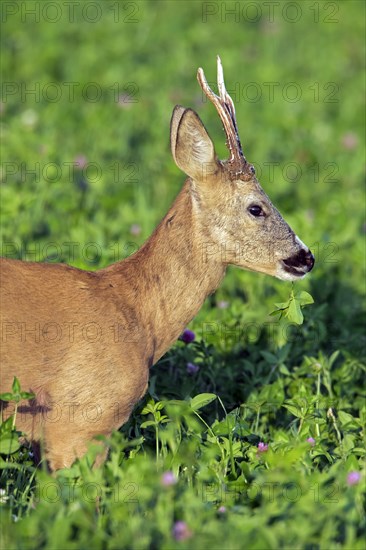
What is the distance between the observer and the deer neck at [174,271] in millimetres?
4754

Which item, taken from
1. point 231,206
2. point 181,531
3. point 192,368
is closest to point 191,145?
point 231,206

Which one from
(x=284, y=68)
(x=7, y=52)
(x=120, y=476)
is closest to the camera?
(x=120, y=476)

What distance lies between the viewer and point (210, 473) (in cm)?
420

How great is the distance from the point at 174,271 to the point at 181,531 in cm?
150

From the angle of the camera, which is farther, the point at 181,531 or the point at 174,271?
the point at 174,271

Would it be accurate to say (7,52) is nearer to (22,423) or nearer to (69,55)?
(69,55)

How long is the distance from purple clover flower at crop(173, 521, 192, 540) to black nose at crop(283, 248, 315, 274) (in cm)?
162

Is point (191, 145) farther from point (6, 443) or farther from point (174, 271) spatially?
point (6, 443)

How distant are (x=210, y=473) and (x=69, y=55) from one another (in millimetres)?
7328

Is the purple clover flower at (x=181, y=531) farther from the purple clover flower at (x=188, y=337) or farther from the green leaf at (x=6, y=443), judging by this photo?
the purple clover flower at (x=188, y=337)

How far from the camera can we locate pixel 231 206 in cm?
480

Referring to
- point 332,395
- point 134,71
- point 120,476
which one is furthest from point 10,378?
point 134,71

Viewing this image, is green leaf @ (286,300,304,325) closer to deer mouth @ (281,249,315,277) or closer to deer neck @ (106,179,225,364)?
deer mouth @ (281,249,315,277)

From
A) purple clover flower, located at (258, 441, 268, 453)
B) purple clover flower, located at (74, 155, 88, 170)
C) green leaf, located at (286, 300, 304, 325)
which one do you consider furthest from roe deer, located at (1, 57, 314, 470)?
purple clover flower, located at (74, 155, 88, 170)
